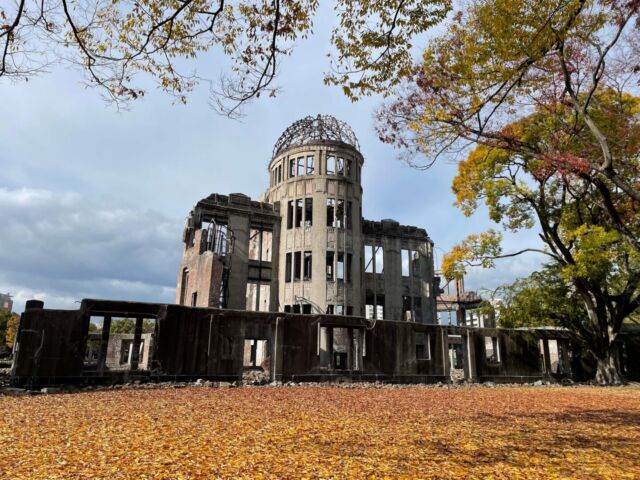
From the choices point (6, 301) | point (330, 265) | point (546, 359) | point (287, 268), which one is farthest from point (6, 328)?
point (6, 301)

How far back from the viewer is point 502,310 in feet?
80.2

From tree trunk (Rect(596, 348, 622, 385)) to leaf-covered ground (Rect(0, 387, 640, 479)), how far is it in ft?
44.6

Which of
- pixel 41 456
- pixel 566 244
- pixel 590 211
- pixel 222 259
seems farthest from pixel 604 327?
pixel 41 456

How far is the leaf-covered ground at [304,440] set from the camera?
16.2 feet

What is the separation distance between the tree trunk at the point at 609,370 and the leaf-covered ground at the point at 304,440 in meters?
13.6

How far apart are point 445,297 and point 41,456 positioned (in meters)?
43.9

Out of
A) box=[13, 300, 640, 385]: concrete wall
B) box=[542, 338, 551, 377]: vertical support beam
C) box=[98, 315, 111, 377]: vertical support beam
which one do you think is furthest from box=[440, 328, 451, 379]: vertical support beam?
box=[98, 315, 111, 377]: vertical support beam

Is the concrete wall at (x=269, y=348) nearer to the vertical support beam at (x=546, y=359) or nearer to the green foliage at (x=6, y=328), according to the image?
the vertical support beam at (x=546, y=359)

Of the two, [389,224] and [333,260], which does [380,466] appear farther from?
[389,224]

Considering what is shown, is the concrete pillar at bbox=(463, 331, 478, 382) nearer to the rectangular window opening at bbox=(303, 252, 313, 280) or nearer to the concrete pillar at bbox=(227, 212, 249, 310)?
the rectangular window opening at bbox=(303, 252, 313, 280)

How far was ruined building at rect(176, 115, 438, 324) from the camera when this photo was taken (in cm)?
2956

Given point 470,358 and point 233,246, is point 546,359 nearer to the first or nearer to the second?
point 470,358

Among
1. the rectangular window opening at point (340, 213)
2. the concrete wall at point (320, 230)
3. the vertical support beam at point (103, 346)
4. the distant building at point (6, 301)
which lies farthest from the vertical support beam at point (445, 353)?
the distant building at point (6, 301)

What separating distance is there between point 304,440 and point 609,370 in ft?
74.8
